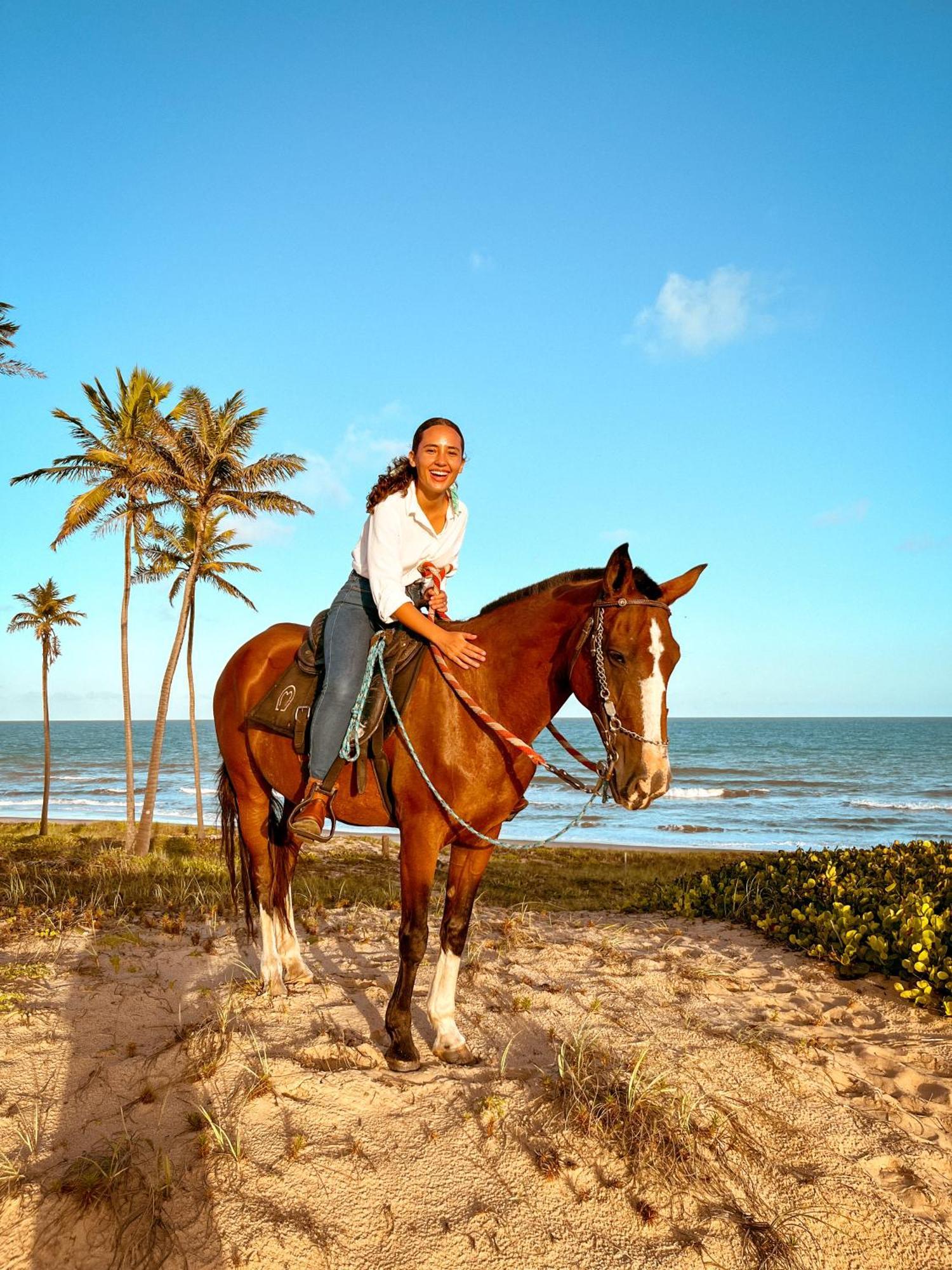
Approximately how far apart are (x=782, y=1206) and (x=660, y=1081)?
67cm

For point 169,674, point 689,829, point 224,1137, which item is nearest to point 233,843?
point 224,1137

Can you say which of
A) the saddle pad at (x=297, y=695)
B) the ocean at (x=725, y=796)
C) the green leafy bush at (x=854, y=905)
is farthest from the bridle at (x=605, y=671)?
the ocean at (x=725, y=796)

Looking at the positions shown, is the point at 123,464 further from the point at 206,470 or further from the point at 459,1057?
the point at 459,1057

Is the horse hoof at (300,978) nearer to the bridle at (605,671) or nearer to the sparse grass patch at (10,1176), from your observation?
the sparse grass patch at (10,1176)

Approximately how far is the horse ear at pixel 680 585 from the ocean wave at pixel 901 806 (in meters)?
33.6

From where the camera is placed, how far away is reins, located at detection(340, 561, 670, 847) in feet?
10.5

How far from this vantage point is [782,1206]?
2.82m

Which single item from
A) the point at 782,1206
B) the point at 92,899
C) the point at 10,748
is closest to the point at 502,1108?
the point at 782,1206

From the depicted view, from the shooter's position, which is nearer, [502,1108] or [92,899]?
[502,1108]

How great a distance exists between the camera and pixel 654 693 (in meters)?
3.11

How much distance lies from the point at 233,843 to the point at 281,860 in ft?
2.64

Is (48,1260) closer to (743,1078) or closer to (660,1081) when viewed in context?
(660,1081)

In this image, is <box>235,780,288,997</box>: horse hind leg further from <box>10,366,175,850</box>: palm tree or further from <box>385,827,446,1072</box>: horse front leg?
<box>10,366,175,850</box>: palm tree

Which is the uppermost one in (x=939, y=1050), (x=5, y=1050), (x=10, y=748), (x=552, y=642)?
(x=552, y=642)
